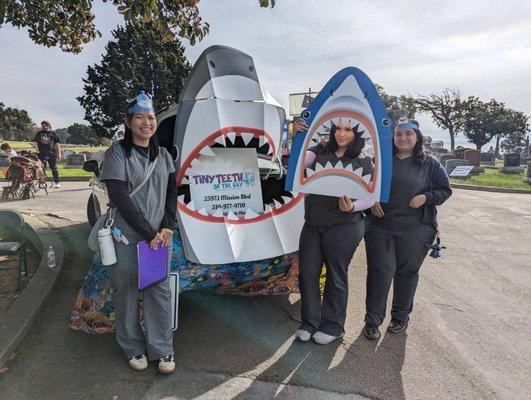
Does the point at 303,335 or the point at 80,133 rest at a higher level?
the point at 80,133

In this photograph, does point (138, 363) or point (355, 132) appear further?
point (355, 132)

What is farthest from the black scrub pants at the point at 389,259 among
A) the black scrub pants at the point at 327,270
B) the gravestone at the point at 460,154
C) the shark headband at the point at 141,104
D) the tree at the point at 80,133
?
the tree at the point at 80,133

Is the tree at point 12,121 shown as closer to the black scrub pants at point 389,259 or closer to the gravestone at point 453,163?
the gravestone at point 453,163

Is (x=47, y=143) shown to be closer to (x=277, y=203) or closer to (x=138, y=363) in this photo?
(x=277, y=203)

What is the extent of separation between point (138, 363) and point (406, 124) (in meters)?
2.70

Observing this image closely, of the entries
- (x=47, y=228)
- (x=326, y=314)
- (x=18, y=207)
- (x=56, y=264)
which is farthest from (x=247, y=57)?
(x=18, y=207)

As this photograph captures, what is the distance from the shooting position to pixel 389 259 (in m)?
3.35

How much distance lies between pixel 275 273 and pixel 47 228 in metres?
4.44

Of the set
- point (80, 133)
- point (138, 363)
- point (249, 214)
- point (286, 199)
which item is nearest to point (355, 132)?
point (286, 199)

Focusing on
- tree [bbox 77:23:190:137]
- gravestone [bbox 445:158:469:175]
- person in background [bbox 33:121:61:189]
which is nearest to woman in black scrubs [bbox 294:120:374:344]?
person in background [bbox 33:121:61:189]

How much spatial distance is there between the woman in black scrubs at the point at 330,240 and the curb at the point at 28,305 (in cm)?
214

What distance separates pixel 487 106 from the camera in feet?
161

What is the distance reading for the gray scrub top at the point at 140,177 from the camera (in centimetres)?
252

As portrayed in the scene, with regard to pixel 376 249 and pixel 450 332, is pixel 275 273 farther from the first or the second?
pixel 450 332
